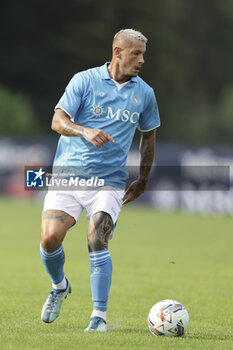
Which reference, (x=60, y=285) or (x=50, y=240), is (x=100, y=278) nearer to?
(x=50, y=240)

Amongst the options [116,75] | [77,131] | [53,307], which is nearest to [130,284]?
[53,307]

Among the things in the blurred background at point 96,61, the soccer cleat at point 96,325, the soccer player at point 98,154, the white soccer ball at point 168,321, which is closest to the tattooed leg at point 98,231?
the soccer player at point 98,154

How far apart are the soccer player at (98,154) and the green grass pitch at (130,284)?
20.5 inches

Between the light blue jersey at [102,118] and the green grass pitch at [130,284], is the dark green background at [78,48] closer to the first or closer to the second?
the green grass pitch at [130,284]

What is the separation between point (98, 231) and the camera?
6.82 m

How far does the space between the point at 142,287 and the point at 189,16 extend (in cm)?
5176

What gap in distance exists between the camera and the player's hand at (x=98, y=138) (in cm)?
640

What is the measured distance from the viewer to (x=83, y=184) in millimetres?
7000

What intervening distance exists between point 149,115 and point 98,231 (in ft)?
4.00

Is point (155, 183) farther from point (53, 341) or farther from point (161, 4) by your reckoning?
point (161, 4)

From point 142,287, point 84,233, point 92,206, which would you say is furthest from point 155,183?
point 92,206

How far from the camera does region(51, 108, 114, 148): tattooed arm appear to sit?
6.41m

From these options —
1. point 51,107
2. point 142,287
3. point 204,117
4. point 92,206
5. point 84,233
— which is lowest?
point 204,117

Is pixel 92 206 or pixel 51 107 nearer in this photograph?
pixel 92 206
